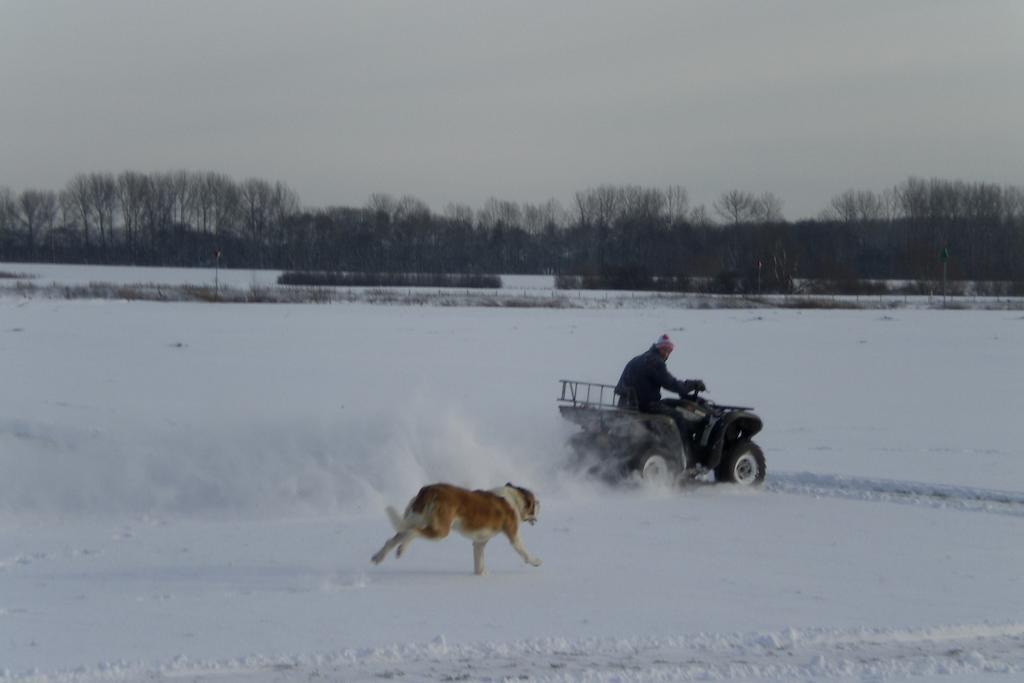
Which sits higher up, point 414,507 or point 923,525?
point 414,507

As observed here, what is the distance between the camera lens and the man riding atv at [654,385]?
1248 centimetres

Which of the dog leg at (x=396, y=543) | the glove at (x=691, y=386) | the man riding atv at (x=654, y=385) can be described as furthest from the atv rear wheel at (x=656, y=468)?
the dog leg at (x=396, y=543)

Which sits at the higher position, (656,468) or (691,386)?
(691,386)

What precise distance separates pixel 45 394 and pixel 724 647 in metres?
13.5

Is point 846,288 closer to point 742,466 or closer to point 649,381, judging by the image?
point 742,466

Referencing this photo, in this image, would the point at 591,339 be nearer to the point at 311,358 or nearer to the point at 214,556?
the point at 311,358

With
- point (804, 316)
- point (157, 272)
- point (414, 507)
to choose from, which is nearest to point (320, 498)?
point (414, 507)

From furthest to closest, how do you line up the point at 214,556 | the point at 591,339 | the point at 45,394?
the point at 591,339
the point at 45,394
the point at 214,556

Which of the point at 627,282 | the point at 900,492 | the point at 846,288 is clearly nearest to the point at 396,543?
the point at 900,492

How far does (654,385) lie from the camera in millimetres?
12547

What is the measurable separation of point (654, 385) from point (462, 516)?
4.77 meters

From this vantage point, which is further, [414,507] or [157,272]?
[157,272]

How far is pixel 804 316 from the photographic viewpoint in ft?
143

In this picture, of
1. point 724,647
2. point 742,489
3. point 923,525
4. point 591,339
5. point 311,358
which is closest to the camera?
point 724,647
